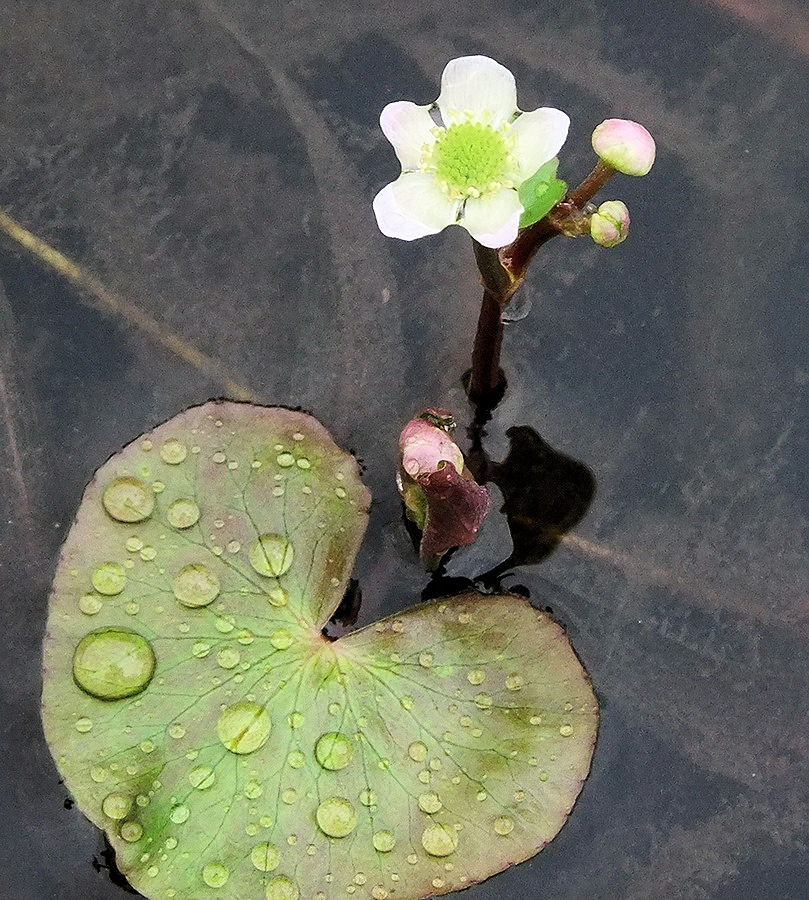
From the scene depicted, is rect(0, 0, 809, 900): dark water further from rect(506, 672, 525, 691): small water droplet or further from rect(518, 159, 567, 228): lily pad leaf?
rect(518, 159, 567, 228): lily pad leaf

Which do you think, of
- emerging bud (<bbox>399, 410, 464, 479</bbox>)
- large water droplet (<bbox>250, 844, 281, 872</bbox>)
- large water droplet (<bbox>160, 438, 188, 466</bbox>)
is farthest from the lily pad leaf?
large water droplet (<bbox>250, 844, 281, 872</bbox>)

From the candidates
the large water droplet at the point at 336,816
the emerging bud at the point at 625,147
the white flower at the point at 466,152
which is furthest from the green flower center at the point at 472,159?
the large water droplet at the point at 336,816

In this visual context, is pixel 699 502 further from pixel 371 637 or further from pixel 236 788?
pixel 236 788

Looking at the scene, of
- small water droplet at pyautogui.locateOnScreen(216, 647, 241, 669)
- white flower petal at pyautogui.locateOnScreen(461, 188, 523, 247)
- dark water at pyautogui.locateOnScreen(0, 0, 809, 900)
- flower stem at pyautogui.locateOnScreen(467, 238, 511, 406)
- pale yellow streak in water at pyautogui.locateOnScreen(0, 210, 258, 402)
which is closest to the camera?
white flower petal at pyautogui.locateOnScreen(461, 188, 523, 247)

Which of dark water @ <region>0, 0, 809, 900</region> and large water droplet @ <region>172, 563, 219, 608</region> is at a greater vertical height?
dark water @ <region>0, 0, 809, 900</region>

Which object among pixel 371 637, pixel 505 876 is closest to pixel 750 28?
pixel 371 637

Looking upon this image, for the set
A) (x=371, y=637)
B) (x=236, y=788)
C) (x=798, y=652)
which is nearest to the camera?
(x=236, y=788)
